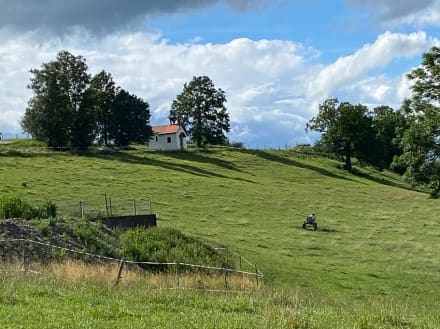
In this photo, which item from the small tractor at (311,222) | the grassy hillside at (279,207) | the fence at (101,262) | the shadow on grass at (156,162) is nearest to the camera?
the fence at (101,262)

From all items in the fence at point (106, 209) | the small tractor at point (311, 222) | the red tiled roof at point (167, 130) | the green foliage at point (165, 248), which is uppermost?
the red tiled roof at point (167, 130)

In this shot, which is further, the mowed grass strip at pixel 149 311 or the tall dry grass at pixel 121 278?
the tall dry grass at pixel 121 278

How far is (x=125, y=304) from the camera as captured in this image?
12406 mm

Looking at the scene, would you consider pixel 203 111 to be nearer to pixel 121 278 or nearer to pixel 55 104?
pixel 55 104

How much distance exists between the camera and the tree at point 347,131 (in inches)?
4094

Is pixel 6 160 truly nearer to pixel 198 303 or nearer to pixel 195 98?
pixel 195 98

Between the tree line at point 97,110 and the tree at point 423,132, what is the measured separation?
223 ft

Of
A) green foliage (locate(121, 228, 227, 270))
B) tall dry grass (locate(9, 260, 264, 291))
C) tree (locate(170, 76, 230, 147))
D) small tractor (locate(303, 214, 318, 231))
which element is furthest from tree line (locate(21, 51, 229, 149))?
tall dry grass (locate(9, 260, 264, 291))

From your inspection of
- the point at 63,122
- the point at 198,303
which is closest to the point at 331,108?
the point at 63,122

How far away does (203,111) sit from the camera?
Result: 11325 centimetres

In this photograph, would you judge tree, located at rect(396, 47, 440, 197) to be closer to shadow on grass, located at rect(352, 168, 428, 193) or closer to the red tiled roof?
shadow on grass, located at rect(352, 168, 428, 193)

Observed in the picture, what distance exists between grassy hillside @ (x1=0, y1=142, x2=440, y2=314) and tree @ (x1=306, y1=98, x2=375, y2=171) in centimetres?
693

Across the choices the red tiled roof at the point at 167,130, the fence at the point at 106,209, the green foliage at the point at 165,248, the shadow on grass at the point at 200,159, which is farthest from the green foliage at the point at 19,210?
the red tiled roof at the point at 167,130

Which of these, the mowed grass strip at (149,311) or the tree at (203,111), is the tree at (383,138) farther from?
the mowed grass strip at (149,311)
